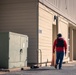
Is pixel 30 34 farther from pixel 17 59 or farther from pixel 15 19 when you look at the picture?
pixel 17 59

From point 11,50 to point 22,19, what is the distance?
126 inches

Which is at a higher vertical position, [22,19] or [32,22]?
[22,19]

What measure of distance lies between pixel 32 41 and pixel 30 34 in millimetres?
388

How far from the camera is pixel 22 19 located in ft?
54.6

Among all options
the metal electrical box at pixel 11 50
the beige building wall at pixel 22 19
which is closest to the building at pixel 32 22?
the beige building wall at pixel 22 19

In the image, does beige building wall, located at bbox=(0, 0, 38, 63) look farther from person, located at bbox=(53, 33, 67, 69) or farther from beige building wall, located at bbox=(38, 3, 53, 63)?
person, located at bbox=(53, 33, 67, 69)

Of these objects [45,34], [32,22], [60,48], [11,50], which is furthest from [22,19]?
[11,50]

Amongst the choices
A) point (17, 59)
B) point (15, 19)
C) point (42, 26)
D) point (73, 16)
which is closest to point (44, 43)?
point (42, 26)

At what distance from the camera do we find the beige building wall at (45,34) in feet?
55.0

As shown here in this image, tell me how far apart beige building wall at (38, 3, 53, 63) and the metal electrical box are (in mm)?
1820

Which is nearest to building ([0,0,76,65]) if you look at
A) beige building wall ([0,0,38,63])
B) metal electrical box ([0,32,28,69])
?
beige building wall ([0,0,38,63])

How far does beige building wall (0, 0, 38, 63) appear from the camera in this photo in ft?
53.8

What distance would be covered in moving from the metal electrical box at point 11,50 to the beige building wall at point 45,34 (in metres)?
1.82

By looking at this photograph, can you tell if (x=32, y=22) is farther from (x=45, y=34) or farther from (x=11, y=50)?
(x=11, y=50)
